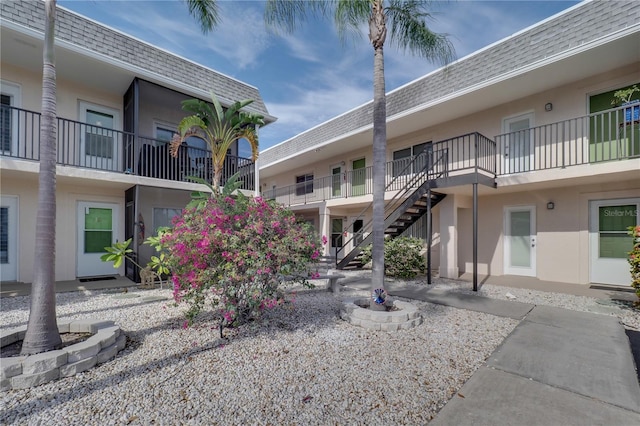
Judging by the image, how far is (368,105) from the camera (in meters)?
13.4

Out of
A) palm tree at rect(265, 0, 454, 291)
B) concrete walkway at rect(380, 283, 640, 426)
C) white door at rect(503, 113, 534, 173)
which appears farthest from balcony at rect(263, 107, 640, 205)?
concrete walkway at rect(380, 283, 640, 426)

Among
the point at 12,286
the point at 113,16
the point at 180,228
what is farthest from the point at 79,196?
the point at 180,228

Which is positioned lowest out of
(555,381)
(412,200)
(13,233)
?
(555,381)

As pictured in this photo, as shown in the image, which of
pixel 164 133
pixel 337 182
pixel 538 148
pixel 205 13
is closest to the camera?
pixel 205 13

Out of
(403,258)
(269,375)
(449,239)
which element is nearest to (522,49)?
(449,239)

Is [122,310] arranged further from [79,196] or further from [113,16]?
[113,16]

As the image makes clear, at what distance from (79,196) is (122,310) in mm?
5341

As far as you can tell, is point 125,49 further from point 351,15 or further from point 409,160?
point 409,160

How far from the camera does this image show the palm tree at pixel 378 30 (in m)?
5.37

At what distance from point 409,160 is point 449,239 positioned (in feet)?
13.2

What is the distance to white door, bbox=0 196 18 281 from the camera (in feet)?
25.8

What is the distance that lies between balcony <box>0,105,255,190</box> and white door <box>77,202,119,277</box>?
4.46 feet

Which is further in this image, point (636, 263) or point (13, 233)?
point (13, 233)

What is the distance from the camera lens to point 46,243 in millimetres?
3363
